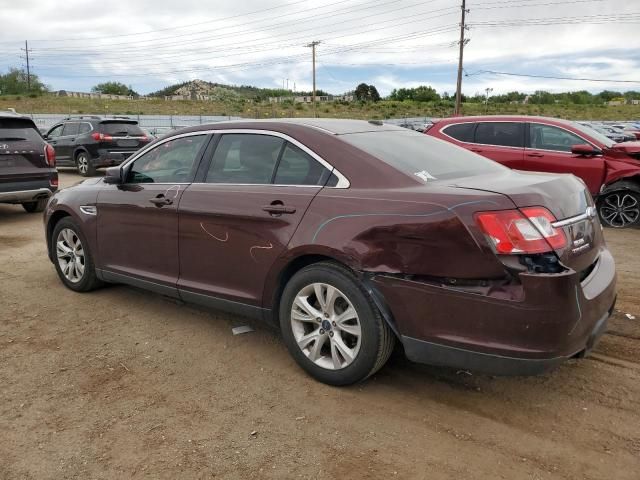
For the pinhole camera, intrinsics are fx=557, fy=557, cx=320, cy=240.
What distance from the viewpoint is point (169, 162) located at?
14.4ft

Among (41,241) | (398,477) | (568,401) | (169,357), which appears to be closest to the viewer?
(398,477)

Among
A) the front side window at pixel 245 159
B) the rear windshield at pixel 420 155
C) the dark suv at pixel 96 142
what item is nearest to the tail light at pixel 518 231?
the rear windshield at pixel 420 155

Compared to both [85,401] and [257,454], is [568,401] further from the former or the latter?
[85,401]

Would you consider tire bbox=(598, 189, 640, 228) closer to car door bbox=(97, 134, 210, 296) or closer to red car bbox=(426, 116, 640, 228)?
red car bbox=(426, 116, 640, 228)

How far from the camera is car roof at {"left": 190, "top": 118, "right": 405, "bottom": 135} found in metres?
3.68

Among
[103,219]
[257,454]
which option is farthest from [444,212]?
[103,219]

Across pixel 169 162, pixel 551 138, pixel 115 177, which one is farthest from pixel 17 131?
pixel 551 138

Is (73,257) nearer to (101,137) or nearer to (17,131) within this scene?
(17,131)

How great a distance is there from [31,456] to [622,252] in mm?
6410

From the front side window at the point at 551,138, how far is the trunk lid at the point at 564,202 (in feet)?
18.7

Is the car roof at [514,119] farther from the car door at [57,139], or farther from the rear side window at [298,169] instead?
the car door at [57,139]

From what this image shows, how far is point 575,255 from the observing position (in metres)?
2.82

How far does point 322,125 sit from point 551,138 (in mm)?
6123

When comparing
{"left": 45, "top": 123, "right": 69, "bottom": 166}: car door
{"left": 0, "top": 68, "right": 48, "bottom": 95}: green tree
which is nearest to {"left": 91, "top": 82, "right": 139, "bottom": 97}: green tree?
{"left": 0, "top": 68, "right": 48, "bottom": 95}: green tree
